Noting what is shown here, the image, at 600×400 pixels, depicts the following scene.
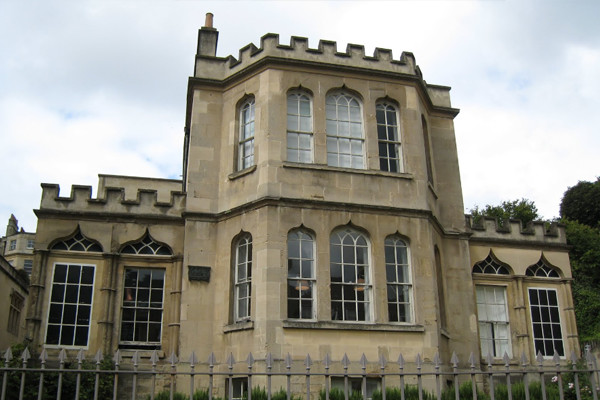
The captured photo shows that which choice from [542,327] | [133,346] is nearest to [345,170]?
[133,346]

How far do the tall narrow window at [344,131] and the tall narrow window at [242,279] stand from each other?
3196 mm

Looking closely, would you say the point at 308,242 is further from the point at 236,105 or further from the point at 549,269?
the point at 549,269

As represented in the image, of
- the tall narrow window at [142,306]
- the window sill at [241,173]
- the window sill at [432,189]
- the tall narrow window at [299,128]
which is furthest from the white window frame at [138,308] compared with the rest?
the window sill at [432,189]

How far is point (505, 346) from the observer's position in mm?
19250

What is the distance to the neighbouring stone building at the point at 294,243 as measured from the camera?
15.8m

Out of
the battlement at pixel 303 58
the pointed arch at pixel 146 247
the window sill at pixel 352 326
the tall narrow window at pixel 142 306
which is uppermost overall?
the battlement at pixel 303 58

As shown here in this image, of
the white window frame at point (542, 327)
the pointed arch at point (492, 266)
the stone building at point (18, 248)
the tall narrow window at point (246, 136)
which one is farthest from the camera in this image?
the stone building at point (18, 248)

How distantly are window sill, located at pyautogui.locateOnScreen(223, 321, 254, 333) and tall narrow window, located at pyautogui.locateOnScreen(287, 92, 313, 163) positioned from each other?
4.49 meters

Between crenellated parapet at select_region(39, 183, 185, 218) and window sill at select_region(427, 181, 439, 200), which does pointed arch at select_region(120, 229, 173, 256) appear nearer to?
crenellated parapet at select_region(39, 183, 185, 218)

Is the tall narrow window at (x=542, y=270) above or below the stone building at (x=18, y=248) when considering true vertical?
below

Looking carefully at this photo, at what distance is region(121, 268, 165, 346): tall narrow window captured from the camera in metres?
17.1

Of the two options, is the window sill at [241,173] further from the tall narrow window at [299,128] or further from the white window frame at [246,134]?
the tall narrow window at [299,128]

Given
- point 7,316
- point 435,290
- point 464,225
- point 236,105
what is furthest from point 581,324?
point 7,316

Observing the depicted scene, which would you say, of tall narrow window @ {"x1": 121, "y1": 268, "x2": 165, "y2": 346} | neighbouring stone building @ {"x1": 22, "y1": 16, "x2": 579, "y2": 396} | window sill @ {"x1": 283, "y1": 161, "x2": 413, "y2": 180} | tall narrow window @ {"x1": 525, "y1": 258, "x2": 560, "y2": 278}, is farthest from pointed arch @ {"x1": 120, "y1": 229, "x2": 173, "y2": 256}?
tall narrow window @ {"x1": 525, "y1": 258, "x2": 560, "y2": 278}
